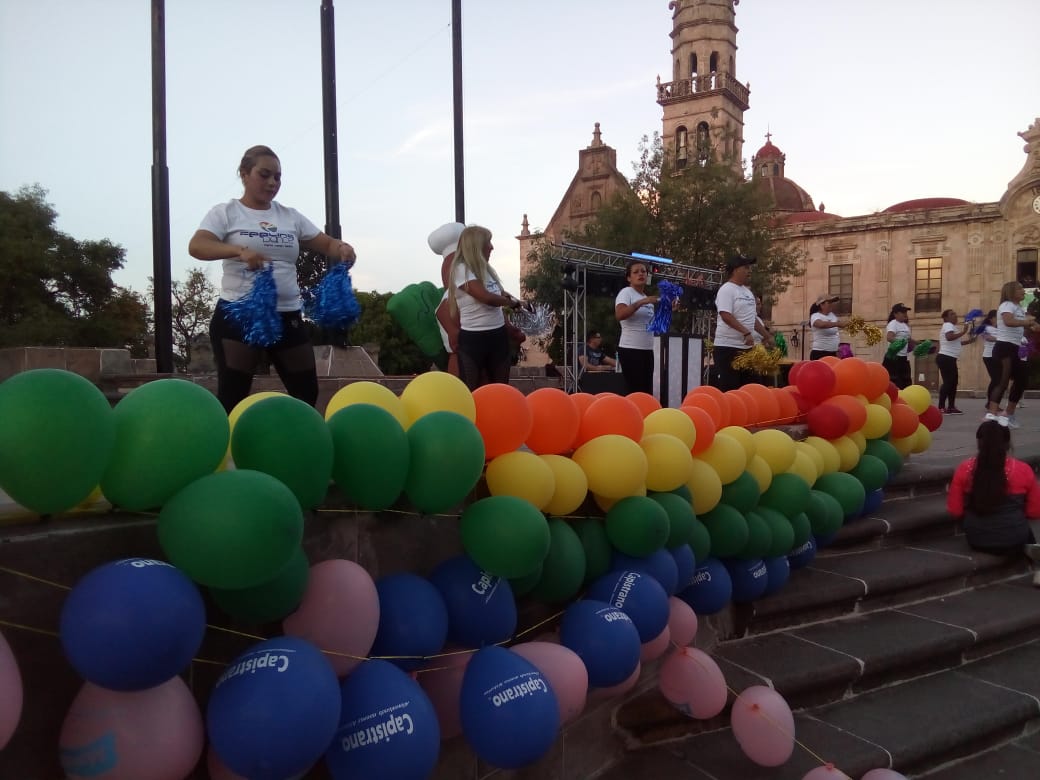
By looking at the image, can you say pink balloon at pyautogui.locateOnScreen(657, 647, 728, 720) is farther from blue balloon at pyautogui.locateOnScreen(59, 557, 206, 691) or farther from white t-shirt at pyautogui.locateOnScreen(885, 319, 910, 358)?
white t-shirt at pyautogui.locateOnScreen(885, 319, 910, 358)

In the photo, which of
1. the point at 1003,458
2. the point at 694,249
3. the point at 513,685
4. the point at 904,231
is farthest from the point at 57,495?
the point at 904,231

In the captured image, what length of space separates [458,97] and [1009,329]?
8.84 meters

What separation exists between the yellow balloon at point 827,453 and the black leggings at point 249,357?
2506 mm

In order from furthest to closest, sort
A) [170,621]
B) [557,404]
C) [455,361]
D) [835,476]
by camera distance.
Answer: [455,361]
[835,476]
[557,404]
[170,621]

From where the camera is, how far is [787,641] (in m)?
3.14

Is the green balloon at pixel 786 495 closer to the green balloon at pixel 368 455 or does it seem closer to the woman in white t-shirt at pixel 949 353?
the green balloon at pixel 368 455

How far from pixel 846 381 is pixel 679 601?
218cm

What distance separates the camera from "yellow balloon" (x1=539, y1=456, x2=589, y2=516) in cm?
219

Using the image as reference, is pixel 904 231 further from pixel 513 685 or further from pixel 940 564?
pixel 513 685

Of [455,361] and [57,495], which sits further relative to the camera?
[455,361]

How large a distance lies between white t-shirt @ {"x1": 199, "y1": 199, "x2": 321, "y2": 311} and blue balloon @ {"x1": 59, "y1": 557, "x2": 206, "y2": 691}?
1.83 metres

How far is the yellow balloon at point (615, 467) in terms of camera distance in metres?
2.30

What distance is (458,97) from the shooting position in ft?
40.0

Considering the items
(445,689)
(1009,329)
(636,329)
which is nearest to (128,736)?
(445,689)
